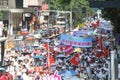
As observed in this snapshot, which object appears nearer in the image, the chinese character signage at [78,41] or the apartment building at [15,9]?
the chinese character signage at [78,41]

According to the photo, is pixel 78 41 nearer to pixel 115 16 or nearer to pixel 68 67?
pixel 68 67

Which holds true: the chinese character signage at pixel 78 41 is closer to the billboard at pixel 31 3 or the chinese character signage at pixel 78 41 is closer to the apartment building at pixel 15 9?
the apartment building at pixel 15 9

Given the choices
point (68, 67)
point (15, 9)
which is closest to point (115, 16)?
point (68, 67)

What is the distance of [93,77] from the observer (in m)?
22.9

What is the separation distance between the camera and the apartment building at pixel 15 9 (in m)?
64.9

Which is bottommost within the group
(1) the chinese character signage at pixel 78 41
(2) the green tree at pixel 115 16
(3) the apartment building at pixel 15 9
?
(3) the apartment building at pixel 15 9

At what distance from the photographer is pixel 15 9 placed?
6919 centimetres

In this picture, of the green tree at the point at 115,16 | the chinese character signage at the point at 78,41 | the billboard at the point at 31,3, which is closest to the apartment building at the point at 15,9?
the billboard at the point at 31,3

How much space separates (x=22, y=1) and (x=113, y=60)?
57.5 meters

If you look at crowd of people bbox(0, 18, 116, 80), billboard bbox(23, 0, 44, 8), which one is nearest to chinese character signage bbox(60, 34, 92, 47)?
crowd of people bbox(0, 18, 116, 80)

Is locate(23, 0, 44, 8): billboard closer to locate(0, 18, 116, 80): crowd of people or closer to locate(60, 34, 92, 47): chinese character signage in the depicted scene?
locate(0, 18, 116, 80): crowd of people

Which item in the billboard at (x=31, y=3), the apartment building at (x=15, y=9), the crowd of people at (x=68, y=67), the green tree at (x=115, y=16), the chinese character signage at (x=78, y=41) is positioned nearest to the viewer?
the crowd of people at (x=68, y=67)

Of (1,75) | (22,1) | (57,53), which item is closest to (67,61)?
(57,53)

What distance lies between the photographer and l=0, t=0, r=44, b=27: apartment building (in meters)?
64.9
